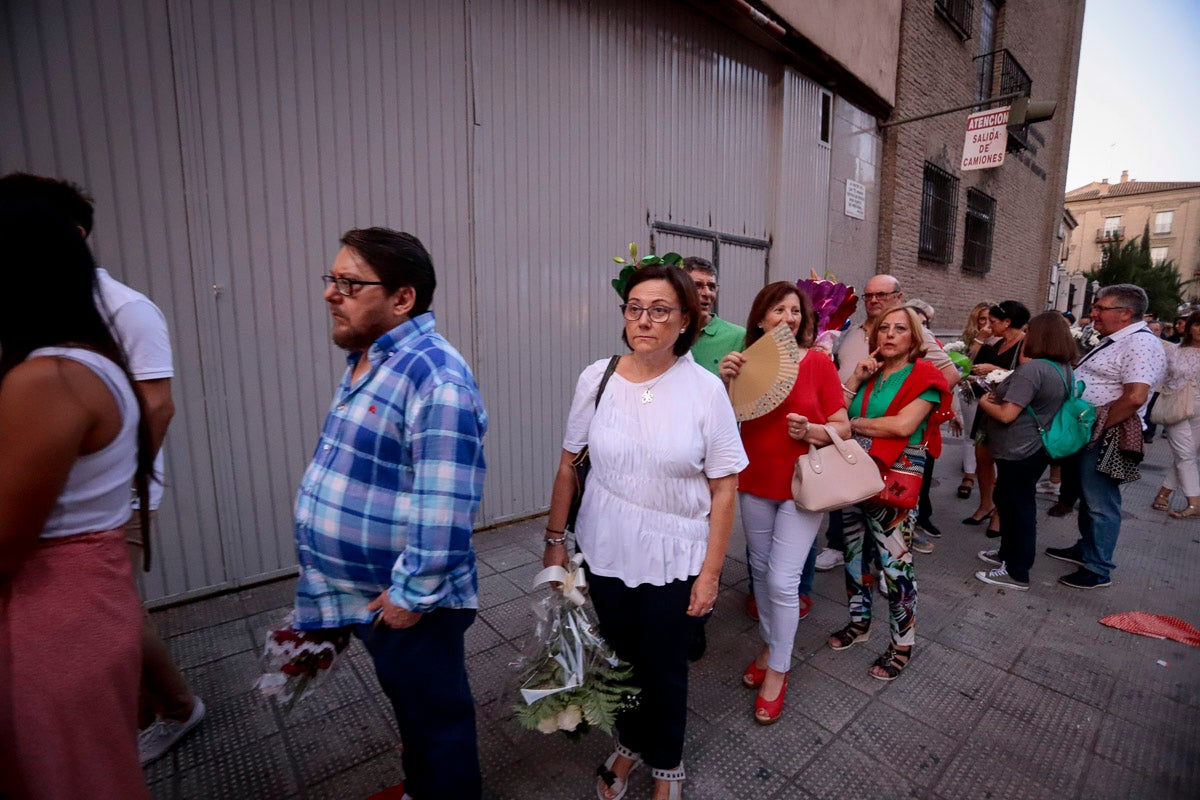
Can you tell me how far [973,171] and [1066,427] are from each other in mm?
9219

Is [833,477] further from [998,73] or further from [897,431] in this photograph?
[998,73]

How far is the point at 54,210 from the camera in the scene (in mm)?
1232

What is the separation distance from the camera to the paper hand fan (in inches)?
90.7

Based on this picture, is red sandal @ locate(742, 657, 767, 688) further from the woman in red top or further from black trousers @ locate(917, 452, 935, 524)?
black trousers @ locate(917, 452, 935, 524)

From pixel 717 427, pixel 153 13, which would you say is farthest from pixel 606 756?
pixel 153 13

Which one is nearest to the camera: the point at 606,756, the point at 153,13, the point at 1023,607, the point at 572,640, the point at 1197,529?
the point at 572,640

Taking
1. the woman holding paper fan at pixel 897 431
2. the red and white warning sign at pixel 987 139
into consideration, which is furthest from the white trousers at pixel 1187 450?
the woman holding paper fan at pixel 897 431

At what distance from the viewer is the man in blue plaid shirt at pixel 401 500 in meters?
1.45

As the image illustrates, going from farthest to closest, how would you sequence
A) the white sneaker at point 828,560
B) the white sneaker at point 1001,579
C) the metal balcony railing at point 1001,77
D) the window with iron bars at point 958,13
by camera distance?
1. the metal balcony railing at point 1001,77
2. the window with iron bars at point 958,13
3. the white sneaker at point 828,560
4. the white sneaker at point 1001,579

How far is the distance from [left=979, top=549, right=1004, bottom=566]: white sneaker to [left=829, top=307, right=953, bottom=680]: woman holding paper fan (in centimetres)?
193

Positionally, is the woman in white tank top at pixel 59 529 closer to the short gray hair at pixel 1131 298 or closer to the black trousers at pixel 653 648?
the black trousers at pixel 653 648

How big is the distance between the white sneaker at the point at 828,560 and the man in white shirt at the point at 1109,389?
1476mm

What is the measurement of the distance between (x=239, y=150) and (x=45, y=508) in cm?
277

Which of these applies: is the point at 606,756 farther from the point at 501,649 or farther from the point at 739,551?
the point at 739,551
